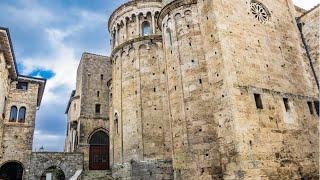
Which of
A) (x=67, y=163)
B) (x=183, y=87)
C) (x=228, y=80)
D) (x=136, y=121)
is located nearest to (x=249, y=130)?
(x=228, y=80)

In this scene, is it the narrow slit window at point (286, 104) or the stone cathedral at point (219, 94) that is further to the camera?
the narrow slit window at point (286, 104)

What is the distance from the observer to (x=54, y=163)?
81.0ft

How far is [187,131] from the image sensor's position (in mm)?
16844

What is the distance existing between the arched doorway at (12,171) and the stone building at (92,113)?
534cm

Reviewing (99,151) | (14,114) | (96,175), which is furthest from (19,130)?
(96,175)

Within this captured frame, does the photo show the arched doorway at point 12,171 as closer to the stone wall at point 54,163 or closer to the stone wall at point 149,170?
the stone wall at point 54,163

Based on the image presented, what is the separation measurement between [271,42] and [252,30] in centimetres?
168

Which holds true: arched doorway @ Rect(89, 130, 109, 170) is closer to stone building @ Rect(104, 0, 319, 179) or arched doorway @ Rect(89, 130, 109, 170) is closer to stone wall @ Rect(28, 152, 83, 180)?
stone wall @ Rect(28, 152, 83, 180)

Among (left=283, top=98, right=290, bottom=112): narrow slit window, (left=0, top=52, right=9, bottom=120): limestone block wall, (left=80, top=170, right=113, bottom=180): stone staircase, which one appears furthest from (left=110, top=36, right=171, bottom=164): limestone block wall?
(left=0, top=52, right=9, bottom=120): limestone block wall

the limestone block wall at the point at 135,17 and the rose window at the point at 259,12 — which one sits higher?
the limestone block wall at the point at 135,17

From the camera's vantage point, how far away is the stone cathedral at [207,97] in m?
15.0

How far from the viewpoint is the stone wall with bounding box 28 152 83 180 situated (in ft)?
78.4

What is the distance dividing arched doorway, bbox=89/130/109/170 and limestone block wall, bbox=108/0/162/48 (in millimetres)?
9678

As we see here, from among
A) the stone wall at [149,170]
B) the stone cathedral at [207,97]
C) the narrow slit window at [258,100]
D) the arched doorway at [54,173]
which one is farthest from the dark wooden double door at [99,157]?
the narrow slit window at [258,100]
